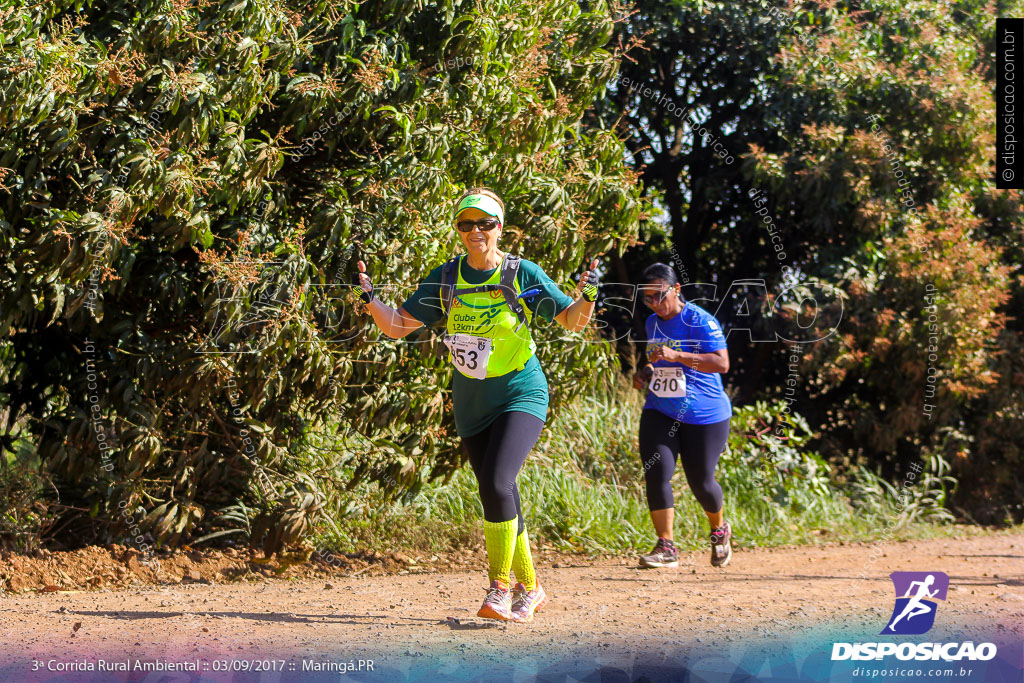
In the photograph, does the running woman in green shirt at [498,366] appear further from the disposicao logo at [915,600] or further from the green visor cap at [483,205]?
the disposicao logo at [915,600]

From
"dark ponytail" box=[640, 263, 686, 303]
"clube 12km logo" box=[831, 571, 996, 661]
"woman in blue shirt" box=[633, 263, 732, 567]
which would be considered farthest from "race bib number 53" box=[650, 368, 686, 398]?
"clube 12km logo" box=[831, 571, 996, 661]

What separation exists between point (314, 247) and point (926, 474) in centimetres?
694

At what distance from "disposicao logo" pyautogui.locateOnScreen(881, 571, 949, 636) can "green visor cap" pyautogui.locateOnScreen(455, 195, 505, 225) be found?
2.61m

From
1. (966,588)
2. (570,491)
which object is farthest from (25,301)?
(966,588)

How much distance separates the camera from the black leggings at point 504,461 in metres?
4.42

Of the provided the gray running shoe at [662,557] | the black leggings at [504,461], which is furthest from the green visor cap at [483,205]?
the gray running shoe at [662,557]

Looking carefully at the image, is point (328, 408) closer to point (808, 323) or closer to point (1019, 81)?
point (808, 323)

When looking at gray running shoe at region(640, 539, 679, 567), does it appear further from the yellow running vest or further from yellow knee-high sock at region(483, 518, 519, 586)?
the yellow running vest

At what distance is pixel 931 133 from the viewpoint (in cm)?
951

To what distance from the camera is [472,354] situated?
4.51m

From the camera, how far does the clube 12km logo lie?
4109 mm

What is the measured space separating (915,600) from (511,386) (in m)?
2.34

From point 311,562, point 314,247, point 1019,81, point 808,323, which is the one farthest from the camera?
point 808,323

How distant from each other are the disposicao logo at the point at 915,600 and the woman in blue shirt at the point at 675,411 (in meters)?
1.26
